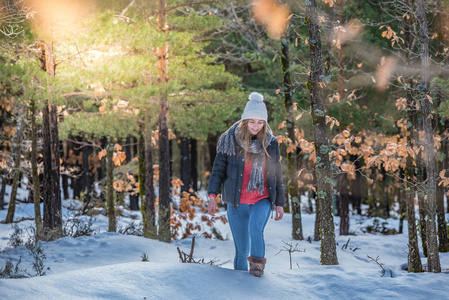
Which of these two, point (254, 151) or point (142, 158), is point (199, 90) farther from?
point (254, 151)

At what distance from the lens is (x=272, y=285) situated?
462 centimetres

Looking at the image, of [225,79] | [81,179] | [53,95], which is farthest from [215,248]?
[81,179]

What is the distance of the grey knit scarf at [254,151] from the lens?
470 cm

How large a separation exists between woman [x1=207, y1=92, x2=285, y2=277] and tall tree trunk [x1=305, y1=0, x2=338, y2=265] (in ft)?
5.69

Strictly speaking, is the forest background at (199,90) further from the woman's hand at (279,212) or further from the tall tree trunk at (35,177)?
the woman's hand at (279,212)

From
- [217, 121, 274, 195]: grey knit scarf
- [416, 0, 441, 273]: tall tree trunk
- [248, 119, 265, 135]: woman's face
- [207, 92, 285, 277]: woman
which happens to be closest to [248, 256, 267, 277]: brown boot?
[207, 92, 285, 277]: woman

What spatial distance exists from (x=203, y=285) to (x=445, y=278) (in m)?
2.93

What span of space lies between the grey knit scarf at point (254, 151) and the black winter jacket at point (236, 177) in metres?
0.07

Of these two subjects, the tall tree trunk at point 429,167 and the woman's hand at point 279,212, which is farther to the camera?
the tall tree trunk at point 429,167

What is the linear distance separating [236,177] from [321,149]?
2139 mm

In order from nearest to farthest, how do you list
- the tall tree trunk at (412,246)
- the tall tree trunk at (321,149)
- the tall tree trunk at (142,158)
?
the tall tree trunk at (321,149)
the tall tree trunk at (412,246)
the tall tree trunk at (142,158)

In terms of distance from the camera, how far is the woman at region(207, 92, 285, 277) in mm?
4715

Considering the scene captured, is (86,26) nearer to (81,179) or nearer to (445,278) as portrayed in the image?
(445,278)

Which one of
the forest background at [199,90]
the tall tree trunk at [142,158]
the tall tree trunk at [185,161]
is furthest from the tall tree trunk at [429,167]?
the tall tree trunk at [185,161]
